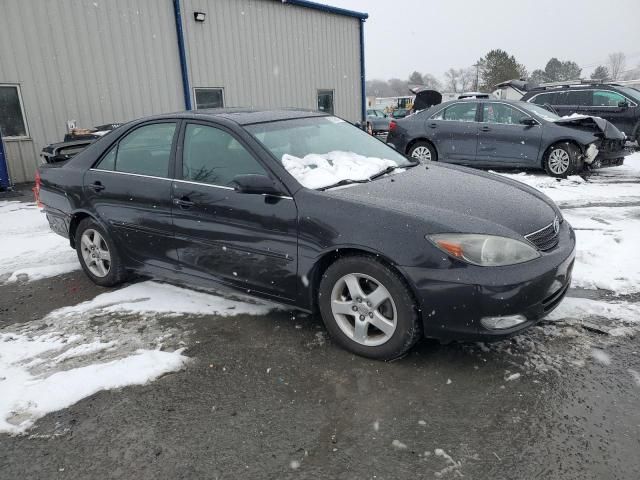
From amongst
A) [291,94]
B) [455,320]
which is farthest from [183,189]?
[291,94]

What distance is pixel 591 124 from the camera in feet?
29.0

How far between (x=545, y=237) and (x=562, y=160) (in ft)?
22.0

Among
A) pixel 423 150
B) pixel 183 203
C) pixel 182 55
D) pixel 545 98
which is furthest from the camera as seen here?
pixel 545 98

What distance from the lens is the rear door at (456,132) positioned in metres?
9.61

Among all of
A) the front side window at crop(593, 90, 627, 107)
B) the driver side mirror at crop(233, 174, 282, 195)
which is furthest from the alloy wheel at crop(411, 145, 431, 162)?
the driver side mirror at crop(233, 174, 282, 195)

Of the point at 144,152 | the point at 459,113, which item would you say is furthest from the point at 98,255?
the point at 459,113

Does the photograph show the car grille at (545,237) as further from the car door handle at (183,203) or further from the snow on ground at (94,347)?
the car door handle at (183,203)

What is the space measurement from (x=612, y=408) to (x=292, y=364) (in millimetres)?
1743

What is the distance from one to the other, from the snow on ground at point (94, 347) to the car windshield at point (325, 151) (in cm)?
117

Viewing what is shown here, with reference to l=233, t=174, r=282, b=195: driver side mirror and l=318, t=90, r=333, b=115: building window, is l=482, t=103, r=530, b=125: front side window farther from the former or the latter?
l=318, t=90, r=333, b=115: building window

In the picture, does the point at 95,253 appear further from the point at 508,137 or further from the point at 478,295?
the point at 508,137

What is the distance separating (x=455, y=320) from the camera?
2.72 m

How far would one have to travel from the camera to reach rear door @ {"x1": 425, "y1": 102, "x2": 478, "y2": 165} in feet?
31.5

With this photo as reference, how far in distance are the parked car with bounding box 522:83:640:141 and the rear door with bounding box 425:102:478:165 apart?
13.4 feet
